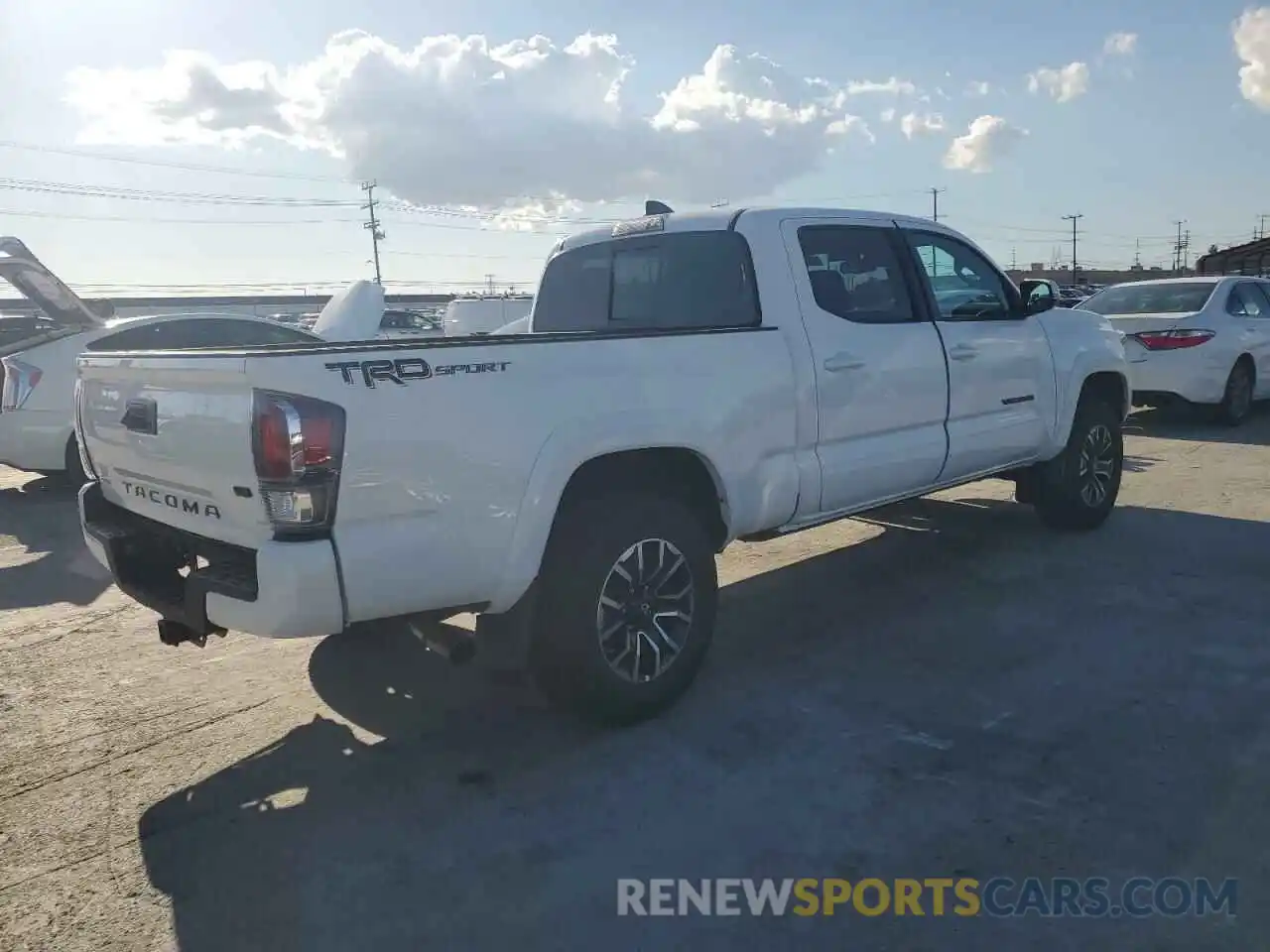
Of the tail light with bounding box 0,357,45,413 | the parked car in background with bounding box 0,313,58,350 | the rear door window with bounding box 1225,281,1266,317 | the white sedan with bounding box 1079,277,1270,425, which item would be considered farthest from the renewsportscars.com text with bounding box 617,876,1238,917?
the rear door window with bounding box 1225,281,1266,317

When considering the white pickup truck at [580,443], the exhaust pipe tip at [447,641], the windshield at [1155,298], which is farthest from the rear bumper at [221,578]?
the windshield at [1155,298]

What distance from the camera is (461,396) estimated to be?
3252mm

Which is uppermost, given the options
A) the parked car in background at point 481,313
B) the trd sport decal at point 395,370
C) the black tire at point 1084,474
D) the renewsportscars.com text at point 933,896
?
the parked car in background at point 481,313

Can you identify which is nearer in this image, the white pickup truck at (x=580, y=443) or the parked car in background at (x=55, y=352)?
the white pickup truck at (x=580, y=443)

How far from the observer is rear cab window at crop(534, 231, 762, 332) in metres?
4.62

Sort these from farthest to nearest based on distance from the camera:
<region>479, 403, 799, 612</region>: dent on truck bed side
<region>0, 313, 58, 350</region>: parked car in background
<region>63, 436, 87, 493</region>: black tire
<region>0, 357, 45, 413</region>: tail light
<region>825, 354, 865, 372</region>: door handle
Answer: <region>0, 313, 58, 350</region>: parked car in background, <region>63, 436, 87, 493</region>: black tire, <region>0, 357, 45, 413</region>: tail light, <region>825, 354, 865, 372</region>: door handle, <region>479, 403, 799, 612</region>: dent on truck bed side

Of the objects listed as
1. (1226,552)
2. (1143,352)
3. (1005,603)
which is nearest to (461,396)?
(1005,603)

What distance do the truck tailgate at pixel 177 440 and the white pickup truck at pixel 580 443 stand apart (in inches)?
0.5

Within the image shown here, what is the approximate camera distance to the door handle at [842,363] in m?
4.59

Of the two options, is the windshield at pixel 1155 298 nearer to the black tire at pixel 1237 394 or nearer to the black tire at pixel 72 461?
the black tire at pixel 1237 394

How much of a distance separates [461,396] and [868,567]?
11.7ft

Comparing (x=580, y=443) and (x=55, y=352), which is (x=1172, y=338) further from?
(x=55, y=352)

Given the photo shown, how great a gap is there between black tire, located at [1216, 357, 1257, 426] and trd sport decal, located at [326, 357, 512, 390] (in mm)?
10654

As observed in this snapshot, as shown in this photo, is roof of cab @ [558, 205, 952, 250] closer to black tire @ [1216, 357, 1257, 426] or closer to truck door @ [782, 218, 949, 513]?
truck door @ [782, 218, 949, 513]
